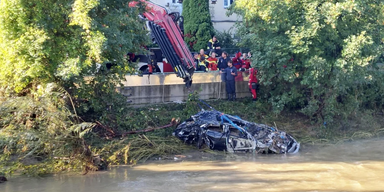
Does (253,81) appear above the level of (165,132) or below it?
above

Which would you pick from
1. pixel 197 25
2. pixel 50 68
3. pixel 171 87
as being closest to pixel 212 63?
pixel 171 87

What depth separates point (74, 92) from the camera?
12.9 metres

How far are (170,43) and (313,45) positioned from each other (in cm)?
522

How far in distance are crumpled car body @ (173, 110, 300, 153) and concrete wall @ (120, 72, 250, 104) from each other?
2.83 m

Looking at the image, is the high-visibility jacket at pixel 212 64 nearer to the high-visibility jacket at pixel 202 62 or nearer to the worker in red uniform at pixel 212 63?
the worker in red uniform at pixel 212 63

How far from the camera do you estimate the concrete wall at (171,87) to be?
16.6m

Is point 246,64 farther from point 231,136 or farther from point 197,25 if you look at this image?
point 197,25

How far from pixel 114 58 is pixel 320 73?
23.2 feet

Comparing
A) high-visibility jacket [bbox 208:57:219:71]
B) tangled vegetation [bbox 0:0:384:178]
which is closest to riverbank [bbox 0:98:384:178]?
tangled vegetation [bbox 0:0:384:178]

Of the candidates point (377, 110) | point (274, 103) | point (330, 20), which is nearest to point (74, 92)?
point (274, 103)

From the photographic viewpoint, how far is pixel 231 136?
13.9 metres

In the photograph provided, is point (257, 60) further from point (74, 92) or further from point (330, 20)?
point (74, 92)

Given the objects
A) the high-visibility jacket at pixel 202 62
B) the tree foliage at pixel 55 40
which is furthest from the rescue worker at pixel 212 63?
the tree foliage at pixel 55 40

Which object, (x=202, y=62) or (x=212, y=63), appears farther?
(x=202, y=62)
